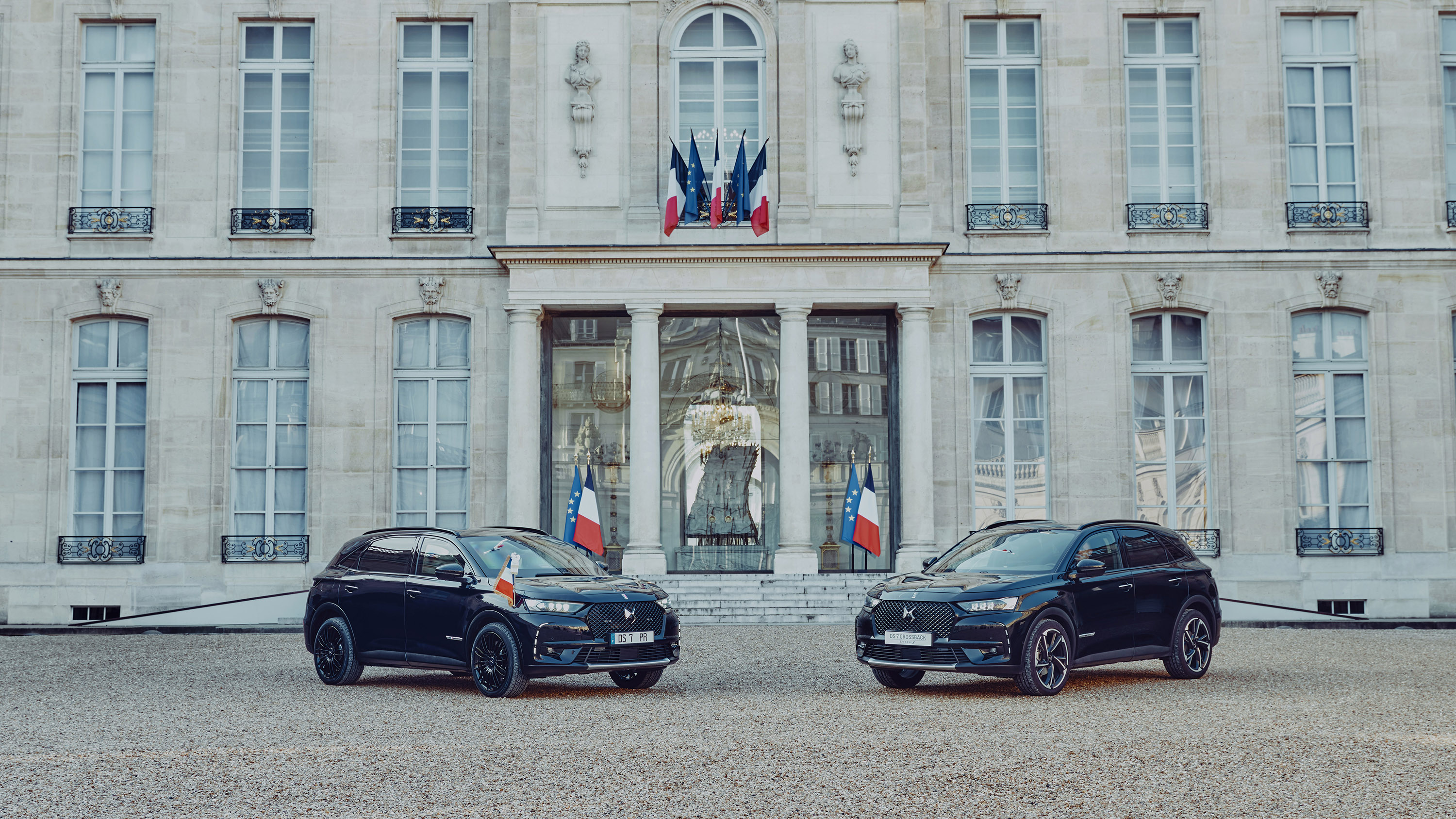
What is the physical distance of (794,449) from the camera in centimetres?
2098

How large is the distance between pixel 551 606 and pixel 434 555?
4.77ft

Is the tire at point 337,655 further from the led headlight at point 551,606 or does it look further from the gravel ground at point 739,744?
the led headlight at point 551,606

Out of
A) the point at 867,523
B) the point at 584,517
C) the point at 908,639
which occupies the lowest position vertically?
the point at 908,639

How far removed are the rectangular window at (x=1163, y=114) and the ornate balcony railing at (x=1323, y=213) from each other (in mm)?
1419

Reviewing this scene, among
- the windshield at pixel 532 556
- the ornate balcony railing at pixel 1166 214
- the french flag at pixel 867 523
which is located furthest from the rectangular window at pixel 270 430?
the ornate balcony railing at pixel 1166 214

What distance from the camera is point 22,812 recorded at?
6672 mm

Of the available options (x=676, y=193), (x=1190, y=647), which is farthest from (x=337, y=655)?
(x=676, y=193)

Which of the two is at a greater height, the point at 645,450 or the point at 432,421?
the point at 432,421

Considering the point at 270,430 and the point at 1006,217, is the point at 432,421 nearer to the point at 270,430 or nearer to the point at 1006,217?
the point at 270,430

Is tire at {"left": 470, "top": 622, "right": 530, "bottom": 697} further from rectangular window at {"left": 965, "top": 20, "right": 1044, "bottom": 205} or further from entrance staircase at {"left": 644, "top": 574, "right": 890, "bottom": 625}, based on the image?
rectangular window at {"left": 965, "top": 20, "right": 1044, "bottom": 205}

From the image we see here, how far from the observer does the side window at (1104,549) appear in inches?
473

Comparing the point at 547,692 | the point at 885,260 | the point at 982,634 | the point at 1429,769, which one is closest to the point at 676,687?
the point at 547,692

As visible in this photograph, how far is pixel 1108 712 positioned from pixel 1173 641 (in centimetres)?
255

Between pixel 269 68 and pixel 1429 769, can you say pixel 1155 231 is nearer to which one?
pixel 269 68
